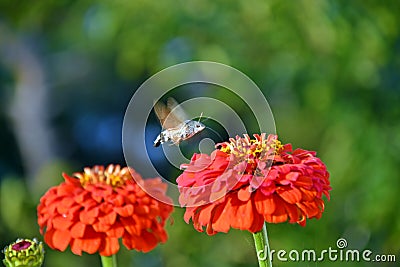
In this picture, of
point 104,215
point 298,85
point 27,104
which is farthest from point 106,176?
point 27,104

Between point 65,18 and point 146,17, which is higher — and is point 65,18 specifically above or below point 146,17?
above

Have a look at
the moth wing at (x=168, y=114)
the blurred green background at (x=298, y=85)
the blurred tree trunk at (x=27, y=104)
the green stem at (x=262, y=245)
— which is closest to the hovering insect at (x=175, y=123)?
the moth wing at (x=168, y=114)

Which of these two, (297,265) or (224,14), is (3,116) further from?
(297,265)

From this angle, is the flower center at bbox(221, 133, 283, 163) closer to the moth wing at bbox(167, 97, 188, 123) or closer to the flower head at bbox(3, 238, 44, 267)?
the moth wing at bbox(167, 97, 188, 123)

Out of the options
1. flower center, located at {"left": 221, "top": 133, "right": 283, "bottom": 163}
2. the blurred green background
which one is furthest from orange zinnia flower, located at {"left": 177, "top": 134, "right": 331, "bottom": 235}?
the blurred green background

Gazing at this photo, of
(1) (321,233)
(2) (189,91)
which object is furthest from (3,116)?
(1) (321,233)

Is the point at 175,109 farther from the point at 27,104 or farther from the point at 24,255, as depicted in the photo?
the point at 27,104

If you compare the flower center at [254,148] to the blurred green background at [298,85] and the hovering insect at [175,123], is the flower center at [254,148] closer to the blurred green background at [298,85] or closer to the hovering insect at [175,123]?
the hovering insect at [175,123]
